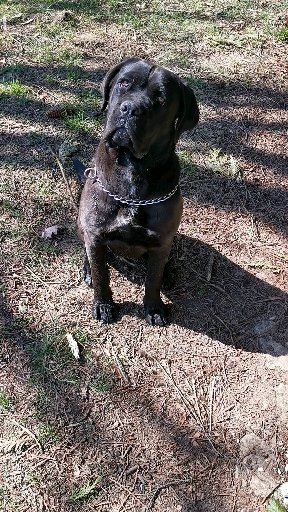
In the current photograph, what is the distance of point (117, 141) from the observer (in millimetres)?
2791

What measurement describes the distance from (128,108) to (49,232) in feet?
5.53

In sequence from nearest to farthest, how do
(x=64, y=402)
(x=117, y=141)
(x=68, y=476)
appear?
(x=117, y=141), (x=68, y=476), (x=64, y=402)

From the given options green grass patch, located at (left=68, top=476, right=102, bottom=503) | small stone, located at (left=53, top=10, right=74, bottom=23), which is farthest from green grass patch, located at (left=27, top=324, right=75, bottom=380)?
small stone, located at (left=53, top=10, right=74, bottom=23)

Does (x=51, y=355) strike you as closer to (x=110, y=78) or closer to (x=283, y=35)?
(x=110, y=78)

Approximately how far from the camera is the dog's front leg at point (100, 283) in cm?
334

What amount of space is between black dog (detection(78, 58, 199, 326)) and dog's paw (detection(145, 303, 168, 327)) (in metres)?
0.26

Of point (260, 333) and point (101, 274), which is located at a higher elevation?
point (101, 274)

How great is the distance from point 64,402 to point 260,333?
136 centimetres

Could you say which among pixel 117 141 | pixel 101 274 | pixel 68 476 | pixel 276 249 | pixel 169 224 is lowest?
pixel 68 476

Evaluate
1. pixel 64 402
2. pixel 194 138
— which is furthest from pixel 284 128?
pixel 64 402

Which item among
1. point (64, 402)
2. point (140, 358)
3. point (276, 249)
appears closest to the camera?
point (64, 402)

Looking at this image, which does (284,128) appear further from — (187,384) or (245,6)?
(187,384)

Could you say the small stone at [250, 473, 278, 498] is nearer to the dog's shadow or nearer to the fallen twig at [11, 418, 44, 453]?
the dog's shadow

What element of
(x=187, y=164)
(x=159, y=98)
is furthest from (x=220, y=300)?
(x=159, y=98)
